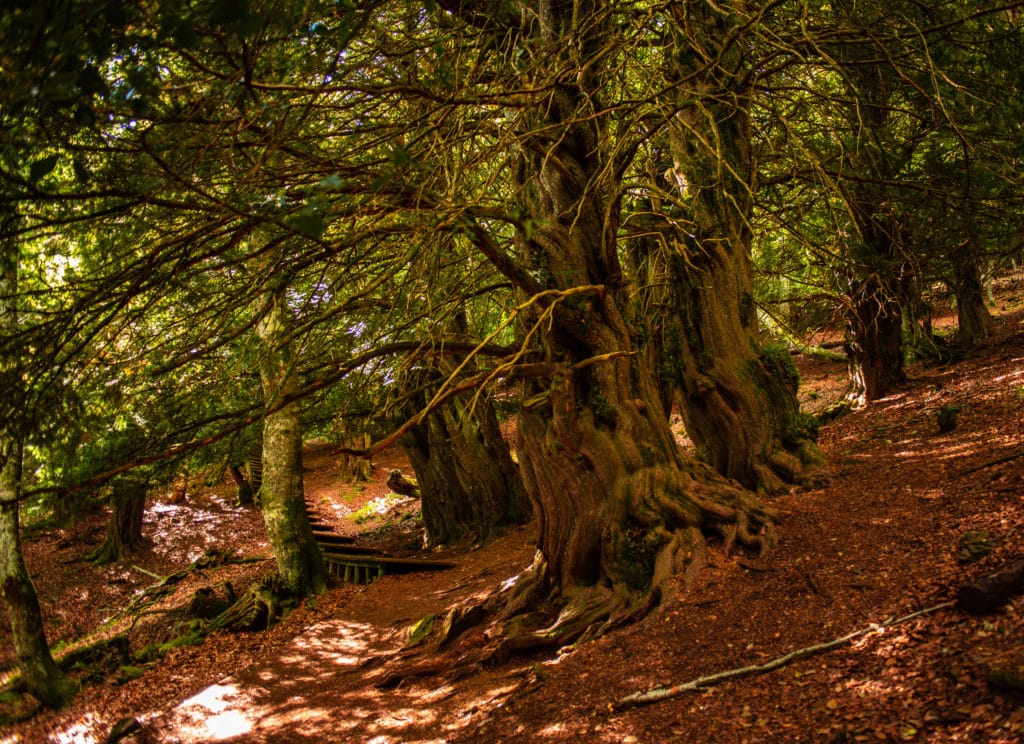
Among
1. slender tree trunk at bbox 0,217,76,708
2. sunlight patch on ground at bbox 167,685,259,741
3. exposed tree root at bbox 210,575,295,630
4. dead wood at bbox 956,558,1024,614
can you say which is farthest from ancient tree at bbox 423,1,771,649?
slender tree trunk at bbox 0,217,76,708

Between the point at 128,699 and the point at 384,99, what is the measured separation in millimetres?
7073

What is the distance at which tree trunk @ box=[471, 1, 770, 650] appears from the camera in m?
5.22

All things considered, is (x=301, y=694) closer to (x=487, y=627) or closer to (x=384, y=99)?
(x=487, y=627)

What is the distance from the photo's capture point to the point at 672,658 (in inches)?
156

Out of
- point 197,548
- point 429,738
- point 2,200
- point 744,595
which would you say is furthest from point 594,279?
point 197,548

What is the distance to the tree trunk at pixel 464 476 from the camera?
1238 centimetres

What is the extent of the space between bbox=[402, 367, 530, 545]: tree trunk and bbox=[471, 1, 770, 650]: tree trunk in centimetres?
626

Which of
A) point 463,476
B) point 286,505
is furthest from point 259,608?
point 463,476

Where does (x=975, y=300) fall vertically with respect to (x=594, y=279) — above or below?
below

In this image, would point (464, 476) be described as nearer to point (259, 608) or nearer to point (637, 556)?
point (259, 608)

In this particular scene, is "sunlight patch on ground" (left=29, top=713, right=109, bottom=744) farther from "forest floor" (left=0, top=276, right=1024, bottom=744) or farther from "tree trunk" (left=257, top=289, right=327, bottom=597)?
"tree trunk" (left=257, top=289, right=327, bottom=597)

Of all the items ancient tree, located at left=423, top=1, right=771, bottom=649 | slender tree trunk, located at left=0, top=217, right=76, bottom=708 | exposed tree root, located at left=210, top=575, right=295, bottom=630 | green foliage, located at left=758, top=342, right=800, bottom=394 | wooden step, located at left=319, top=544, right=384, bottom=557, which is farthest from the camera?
wooden step, located at left=319, top=544, right=384, bottom=557

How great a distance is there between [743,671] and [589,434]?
2.52 meters

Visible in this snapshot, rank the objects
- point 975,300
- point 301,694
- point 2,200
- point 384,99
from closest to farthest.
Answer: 1. point 2,200
2. point 384,99
3. point 301,694
4. point 975,300
